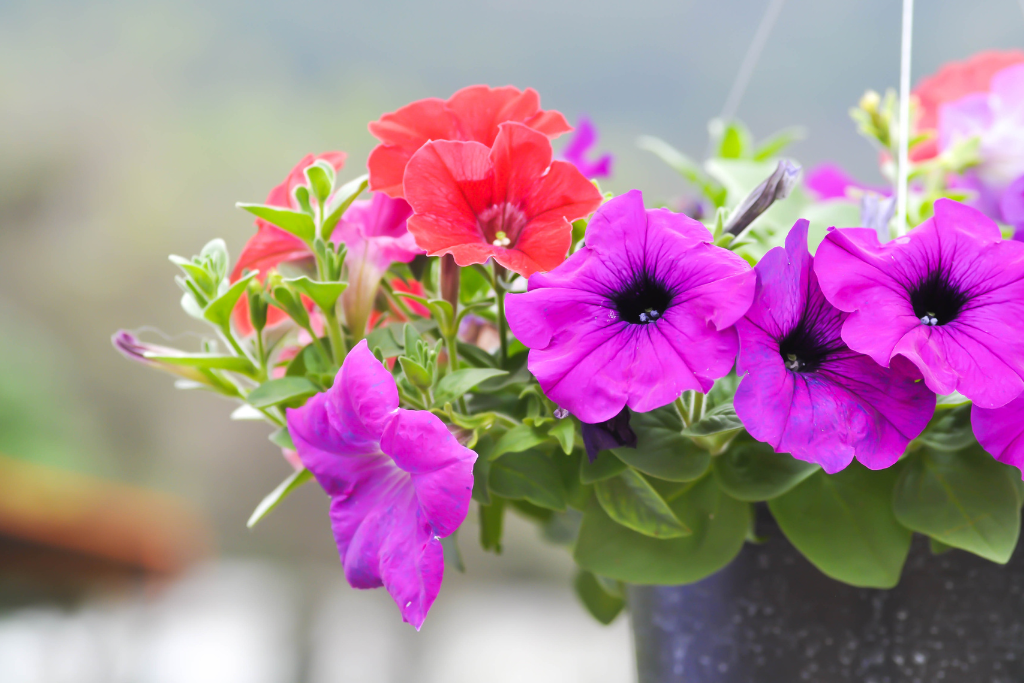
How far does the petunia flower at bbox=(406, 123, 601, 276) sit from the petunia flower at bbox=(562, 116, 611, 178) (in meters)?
0.27

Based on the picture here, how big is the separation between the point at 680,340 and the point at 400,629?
178 cm

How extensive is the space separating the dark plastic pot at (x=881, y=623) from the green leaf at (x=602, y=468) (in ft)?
0.33

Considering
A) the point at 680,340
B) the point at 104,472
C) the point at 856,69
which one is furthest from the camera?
the point at 856,69

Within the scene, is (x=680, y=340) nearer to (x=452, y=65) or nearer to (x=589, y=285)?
(x=589, y=285)

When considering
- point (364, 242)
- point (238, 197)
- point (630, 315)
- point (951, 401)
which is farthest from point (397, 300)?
point (238, 197)

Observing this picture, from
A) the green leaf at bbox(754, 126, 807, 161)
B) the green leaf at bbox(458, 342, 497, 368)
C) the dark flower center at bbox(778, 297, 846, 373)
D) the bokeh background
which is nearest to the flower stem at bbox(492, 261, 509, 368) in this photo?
the green leaf at bbox(458, 342, 497, 368)

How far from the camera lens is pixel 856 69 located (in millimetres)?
1982

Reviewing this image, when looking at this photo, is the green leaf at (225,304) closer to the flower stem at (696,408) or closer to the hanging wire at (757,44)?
the flower stem at (696,408)

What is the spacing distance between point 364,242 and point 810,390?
20cm

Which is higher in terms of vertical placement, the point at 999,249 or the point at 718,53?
the point at 999,249

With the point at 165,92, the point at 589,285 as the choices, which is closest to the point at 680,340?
the point at 589,285

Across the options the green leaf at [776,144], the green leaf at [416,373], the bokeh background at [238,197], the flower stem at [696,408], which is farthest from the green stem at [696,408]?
the bokeh background at [238,197]

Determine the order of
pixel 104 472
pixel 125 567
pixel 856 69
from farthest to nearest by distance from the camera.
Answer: pixel 856 69
pixel 104 472
pixel 125 567

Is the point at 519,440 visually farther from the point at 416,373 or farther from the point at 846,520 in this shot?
the point at 846,520
